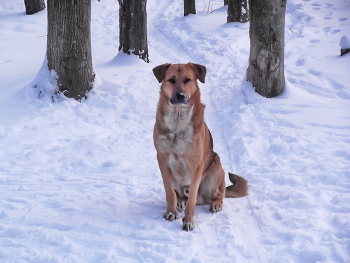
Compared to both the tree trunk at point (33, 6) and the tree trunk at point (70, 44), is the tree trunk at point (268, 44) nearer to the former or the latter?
the tree trunk at point (70, 44)

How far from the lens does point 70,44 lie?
8.14 metres

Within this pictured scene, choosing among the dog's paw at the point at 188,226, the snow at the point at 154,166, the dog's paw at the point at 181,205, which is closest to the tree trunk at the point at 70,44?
the snow at the point at 154,166

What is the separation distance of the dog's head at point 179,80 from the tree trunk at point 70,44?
4.04 m

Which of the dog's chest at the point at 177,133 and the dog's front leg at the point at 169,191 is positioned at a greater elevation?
the dog's chest at the point at 177,133

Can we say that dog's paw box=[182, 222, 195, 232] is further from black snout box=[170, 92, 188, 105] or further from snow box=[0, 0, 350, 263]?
black snout box=[170, 92, 188, 105]

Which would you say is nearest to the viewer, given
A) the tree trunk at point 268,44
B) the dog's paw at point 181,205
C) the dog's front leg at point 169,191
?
the dog's front leg at point 169,191

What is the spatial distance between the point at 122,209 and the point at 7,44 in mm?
10060

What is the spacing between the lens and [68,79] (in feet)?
27.1

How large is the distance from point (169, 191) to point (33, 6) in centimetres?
1538

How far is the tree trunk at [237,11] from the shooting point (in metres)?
15.9

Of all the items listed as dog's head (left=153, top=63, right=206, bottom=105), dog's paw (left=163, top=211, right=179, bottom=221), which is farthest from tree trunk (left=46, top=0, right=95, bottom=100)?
dog's paw (left=163, top=211, right=179, bottom=221)

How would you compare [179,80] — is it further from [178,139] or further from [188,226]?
[188,226]

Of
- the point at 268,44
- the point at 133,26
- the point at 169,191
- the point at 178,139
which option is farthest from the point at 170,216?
the point at 133,26

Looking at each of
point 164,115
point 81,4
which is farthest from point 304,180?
point 81,4
